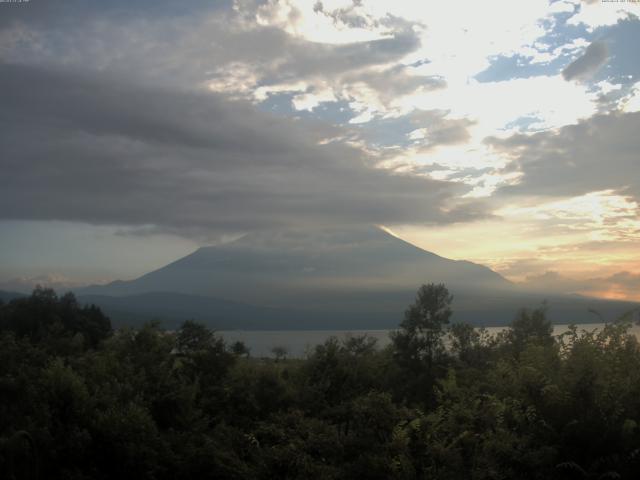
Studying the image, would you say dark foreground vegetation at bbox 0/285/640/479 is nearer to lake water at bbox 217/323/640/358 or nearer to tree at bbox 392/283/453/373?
lake water at bbox 217/323/640/358

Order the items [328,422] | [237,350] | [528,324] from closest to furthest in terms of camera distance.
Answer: [328,422] → [237,350] → [528,324]

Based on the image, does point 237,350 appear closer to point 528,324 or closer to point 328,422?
point 328,422

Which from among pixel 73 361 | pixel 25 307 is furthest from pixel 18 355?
pixel 25 307

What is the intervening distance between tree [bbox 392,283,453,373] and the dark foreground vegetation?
1499cm

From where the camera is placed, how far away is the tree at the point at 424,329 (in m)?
31.4

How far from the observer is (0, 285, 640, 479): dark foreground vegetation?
30.4 ft

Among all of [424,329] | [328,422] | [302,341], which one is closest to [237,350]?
[424,329]

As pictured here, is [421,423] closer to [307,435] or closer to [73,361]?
[307,435]

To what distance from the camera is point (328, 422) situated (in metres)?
12.7

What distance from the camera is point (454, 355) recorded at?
3108 centimetres

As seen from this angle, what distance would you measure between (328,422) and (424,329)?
20.7 m

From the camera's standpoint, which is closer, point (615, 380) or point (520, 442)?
point (520, 442)

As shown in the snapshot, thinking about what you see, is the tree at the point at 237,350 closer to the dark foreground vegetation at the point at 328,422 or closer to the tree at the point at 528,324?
the dark foreground vegetation at the point at 328,422

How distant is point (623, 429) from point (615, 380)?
1.28 m
